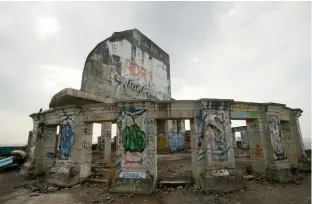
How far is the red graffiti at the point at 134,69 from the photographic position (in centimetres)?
1545

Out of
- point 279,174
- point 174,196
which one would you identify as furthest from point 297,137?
point 174,196

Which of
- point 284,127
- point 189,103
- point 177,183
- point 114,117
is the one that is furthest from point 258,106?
point 114,117

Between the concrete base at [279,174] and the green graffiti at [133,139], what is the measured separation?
6.35m

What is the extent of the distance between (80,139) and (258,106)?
928cm

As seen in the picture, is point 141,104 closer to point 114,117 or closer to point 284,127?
point 114,117

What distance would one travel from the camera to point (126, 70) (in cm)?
1532

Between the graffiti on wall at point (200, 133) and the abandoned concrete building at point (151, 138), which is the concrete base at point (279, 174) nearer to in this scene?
the abandoned concrete building at point (151, 138)

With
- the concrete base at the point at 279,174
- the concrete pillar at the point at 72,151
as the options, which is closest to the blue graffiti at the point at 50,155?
the concrete pillar at the point at 72,151

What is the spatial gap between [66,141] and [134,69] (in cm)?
920

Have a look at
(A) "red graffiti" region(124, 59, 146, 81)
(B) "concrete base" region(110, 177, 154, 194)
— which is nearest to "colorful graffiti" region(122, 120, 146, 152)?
(B) "concrete base" region(110, 177, 154, 194)

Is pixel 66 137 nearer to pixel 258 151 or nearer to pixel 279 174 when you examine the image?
pixel 258 151

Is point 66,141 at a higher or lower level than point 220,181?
higher

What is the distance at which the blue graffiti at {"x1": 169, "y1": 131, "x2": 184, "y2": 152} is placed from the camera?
2213 cm

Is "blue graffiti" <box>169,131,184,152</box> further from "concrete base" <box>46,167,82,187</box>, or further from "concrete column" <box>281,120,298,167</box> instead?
"concrete base" <box>46,167,82,187</box>
